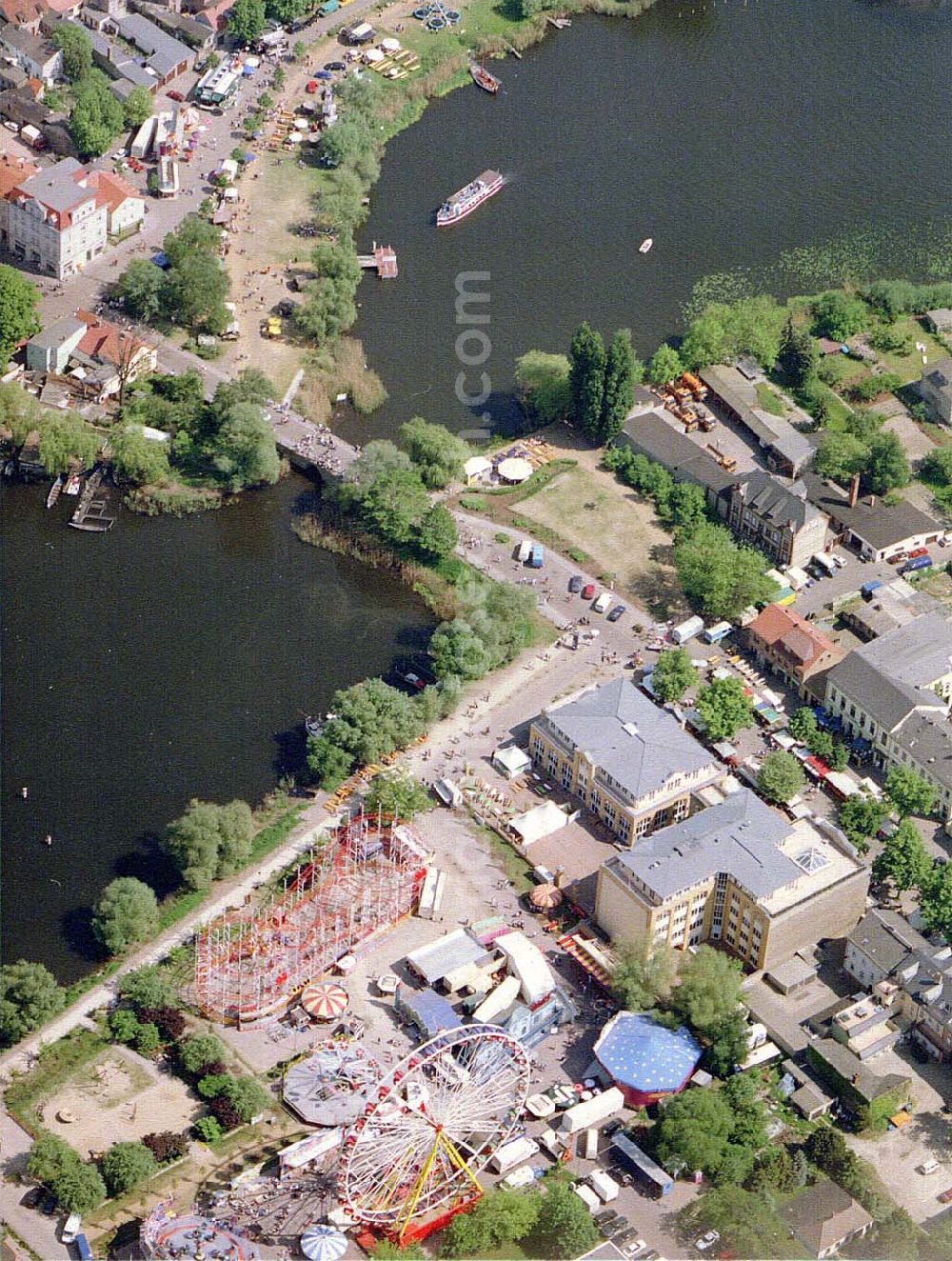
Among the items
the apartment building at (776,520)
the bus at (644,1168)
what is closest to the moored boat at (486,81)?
the apartment building at (776,520)

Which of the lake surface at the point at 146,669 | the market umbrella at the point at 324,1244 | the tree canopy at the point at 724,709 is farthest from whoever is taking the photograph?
the tree canopy at the point at 724,709

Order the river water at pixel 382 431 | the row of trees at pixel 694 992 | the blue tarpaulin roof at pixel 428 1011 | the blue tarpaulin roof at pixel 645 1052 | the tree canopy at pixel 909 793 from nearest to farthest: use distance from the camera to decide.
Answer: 1. the blue tarpaulin roof at pixel 645 1052
2. the row of trees at pixel 694 992
3. the blue tarpaulin roof at pixel 428 1011
4. the tree canopy at pixel 909 793
5. the river water at pixel 382 431

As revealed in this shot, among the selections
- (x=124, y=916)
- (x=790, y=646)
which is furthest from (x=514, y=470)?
(x=124, y=916)

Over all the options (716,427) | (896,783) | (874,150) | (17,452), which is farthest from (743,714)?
(874,150)

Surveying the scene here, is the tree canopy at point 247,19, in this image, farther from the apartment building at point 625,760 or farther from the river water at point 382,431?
the apartment building at point 625,760

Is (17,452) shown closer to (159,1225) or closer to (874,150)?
(159,1225)
